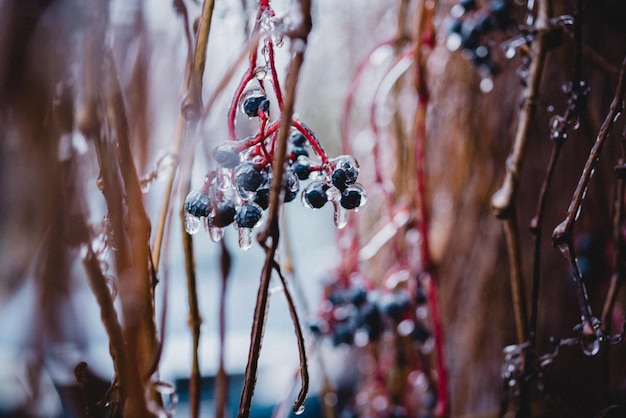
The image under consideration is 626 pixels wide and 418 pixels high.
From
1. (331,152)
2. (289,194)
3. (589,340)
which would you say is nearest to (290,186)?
(289,194)

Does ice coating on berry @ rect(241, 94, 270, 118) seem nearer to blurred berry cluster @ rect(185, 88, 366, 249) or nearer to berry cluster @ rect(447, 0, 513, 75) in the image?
blurred berry cluster @ rect(185, 88, 366, 249)

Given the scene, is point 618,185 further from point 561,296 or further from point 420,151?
point 561,296

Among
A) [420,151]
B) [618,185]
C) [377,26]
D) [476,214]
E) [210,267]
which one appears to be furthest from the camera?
[210,267]

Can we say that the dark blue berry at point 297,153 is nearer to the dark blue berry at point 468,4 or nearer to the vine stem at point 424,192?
the vine stem at point 424,192

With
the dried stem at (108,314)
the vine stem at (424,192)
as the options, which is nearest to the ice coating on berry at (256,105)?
the dried stem at (108,314)

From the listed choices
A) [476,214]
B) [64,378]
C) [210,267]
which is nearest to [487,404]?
[476,214]

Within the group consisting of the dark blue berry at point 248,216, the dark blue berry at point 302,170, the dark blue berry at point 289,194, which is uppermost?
the dark blue berry at point 302,170

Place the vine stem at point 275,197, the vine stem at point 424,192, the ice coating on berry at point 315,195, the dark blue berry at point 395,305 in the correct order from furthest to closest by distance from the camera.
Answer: the dark blue berry at point 395,305 < the vine stem at point 424,192 < the ice coating on berry at point 315,195 < the vine stem at point 275,197
